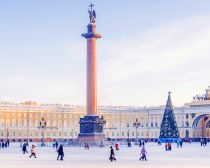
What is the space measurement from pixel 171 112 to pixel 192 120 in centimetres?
4441

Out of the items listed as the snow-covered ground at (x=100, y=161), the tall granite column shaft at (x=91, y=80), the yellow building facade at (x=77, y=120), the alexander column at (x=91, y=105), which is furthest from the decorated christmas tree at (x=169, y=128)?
the yellow building facade at (x=77, y=120)

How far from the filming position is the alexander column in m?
60.8

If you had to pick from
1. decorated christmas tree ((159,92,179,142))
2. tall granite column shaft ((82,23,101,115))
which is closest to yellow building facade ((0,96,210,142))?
decorated christmas tree ((159,92,179,142))

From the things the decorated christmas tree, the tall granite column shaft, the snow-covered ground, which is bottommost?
the snow-covered ground

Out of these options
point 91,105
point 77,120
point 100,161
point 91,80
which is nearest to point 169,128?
point 91,105

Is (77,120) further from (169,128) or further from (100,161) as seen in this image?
(100,161)

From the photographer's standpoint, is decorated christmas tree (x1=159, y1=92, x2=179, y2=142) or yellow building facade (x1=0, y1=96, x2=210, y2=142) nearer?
decorated christmas tree (x1=159, y1=92, x2=179, y2=142)

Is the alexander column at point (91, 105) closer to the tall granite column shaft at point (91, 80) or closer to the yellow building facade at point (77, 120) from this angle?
the tall granite column shaft at point (91, 80)

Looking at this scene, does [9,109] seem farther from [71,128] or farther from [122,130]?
[122,130]

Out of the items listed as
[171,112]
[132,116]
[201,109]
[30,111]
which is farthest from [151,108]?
[171,112]

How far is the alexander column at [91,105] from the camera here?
60844 mm

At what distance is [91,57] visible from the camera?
200 ft

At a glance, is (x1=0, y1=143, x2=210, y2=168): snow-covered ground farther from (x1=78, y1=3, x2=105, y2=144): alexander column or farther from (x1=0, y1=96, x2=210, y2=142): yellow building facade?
(x1=0, y1=96, x2=210, y2=142): yellow building facade

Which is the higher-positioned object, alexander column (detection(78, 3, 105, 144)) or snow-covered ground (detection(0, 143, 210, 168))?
alexander column (detection(78, 3, 105, 144))
